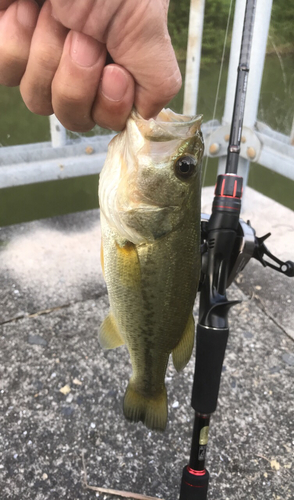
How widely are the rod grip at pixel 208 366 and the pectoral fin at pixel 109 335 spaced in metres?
0.32

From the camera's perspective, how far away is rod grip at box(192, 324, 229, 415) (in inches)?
57.5

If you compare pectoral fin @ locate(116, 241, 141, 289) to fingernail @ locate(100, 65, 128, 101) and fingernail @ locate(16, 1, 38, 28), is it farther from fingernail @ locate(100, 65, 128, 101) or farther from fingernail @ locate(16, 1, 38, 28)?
fingernail @ locate(16, 1, 38, 28)

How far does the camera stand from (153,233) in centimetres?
131

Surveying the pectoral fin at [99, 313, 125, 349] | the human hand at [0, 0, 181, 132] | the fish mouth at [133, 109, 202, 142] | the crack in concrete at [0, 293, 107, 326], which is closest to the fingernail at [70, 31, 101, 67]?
the human hand at [0, 0, 181, 132]

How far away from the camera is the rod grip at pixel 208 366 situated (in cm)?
146

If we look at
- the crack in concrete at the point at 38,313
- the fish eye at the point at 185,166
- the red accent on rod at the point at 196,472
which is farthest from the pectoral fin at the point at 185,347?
the crack in concrete at the point at 38,313

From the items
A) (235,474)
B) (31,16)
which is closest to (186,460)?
(235,474)

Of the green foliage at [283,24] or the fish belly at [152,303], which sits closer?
the fish belly at [152,303]

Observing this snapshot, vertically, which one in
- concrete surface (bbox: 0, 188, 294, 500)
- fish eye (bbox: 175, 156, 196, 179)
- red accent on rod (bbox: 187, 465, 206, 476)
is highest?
fish eye (bbox: 175, 156, 196, 179)

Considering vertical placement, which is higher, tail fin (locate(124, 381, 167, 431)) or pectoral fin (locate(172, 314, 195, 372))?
pectoral fin (locate(172, 314, 195, 372))

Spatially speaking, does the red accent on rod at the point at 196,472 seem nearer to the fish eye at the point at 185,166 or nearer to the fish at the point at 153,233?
the fish at the point at 153,233

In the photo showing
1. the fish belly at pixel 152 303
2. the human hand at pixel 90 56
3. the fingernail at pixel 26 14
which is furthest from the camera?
the fish belly at pixel 152 303

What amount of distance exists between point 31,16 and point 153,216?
63 centimetres

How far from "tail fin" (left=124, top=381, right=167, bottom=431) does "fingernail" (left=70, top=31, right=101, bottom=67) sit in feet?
3.87
